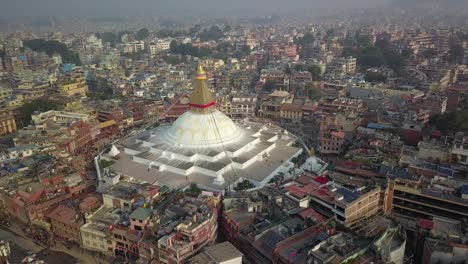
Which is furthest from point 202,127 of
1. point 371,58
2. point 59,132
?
point 371,58

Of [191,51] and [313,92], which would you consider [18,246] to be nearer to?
[313,92]

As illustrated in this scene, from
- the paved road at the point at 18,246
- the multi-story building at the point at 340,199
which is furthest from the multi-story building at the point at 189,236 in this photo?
the paved road at the point at 18,246

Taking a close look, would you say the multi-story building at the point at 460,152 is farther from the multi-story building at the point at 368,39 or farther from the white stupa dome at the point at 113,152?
the multi-story building at the point at 368,39

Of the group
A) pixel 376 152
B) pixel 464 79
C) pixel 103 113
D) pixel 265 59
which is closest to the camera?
pixel 376 152

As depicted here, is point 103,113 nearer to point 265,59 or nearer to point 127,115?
point 127,115

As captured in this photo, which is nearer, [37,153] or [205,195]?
[205,195]

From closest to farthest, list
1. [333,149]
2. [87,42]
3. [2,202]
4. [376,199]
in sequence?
[376,199]
[2,202]
[333,149]
[87,42]

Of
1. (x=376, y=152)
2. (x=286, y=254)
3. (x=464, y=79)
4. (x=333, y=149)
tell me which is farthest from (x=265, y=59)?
(x=286, y=254)
